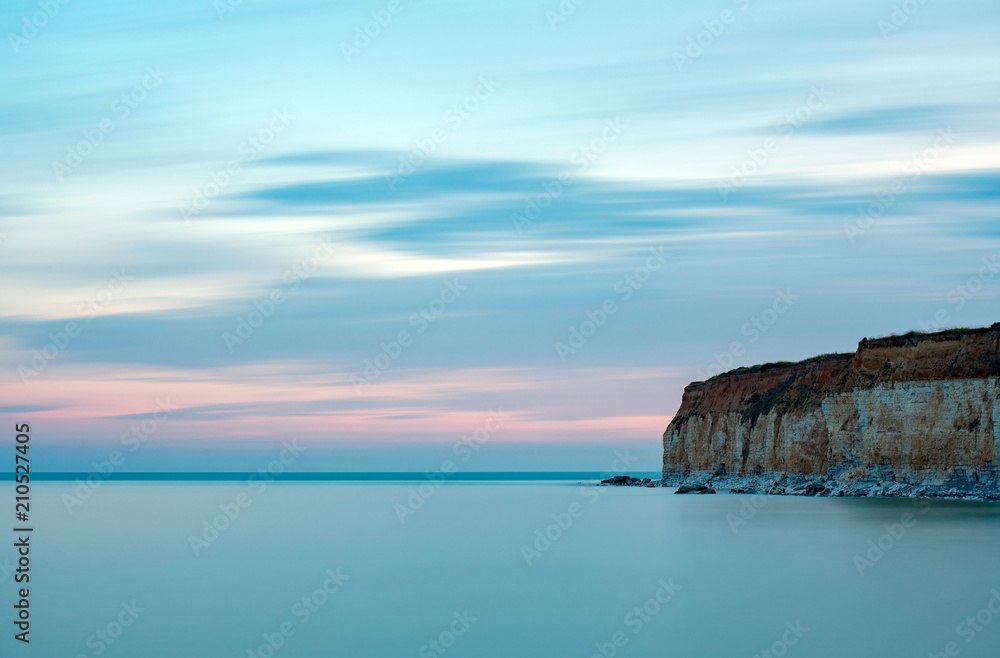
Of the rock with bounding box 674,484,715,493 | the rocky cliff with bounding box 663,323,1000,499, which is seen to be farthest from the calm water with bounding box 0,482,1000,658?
the rock with bounding box 674,484,715,493

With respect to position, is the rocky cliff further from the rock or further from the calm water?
the calm water

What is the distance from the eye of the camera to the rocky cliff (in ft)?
168

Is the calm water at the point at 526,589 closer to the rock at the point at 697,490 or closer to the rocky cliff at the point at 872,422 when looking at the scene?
the rocky cliff at the point at 872,422

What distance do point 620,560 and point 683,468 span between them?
63.4 meters

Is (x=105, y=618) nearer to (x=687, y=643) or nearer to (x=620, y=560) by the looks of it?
(x=687, y=643)

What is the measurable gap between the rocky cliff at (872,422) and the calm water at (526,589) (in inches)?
398

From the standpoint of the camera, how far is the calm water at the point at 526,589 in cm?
1752

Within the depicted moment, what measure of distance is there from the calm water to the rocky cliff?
10.1m

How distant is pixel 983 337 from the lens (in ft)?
170

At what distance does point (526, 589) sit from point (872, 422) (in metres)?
38.7

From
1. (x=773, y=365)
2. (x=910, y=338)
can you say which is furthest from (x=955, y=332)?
(x=773, y=365)

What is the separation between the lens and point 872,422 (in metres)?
57.0

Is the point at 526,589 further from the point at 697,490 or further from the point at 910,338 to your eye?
the point at 697,490

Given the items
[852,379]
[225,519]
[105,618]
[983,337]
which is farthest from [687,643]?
[852,379]
